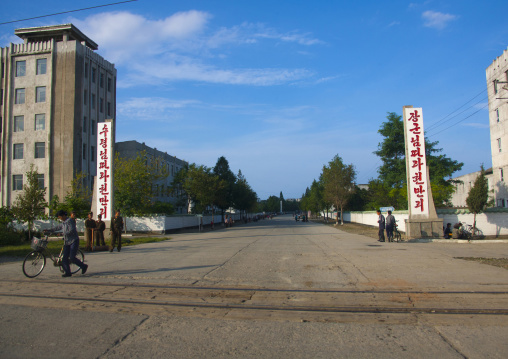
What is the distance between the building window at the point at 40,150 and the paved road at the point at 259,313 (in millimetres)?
39247

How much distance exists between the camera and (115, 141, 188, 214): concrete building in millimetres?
55656

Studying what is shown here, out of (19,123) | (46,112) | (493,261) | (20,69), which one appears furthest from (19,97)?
(493,261)

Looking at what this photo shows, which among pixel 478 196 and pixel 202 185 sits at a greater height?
pixel 202 185

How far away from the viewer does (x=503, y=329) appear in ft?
16.5

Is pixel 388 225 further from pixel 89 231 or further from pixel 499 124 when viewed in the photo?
pixel 499 124

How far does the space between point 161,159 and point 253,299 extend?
5826 centimetres

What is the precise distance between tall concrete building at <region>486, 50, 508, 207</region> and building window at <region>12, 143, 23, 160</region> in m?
54.2

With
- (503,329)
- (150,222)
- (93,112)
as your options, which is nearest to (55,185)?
(93,112)

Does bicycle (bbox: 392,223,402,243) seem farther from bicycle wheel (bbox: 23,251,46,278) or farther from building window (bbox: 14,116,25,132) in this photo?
building window (bbox: 14,116,25,132)

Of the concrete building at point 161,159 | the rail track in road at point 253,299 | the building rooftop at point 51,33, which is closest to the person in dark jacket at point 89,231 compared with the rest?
the rail track in road at point 253,299

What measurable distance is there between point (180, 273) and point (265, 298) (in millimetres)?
3456

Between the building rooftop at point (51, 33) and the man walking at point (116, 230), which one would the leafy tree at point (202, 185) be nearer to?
the building rooftop at point (51, 33)

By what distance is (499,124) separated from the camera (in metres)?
39.6

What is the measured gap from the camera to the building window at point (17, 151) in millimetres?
44812
